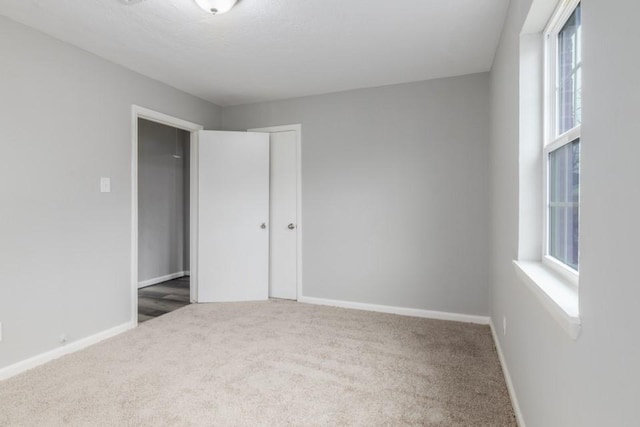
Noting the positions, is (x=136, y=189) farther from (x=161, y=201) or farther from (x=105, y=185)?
(x=161, y=201)

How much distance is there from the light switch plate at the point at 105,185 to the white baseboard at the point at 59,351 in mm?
1219

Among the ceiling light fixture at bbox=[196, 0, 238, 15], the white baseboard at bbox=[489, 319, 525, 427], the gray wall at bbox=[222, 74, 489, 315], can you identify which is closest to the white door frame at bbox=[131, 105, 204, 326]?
the gray wall at bbox=[222, 74, 489, 315]

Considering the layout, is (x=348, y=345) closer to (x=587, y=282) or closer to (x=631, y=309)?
(x=587, y=282)

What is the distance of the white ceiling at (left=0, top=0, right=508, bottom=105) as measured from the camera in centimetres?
226

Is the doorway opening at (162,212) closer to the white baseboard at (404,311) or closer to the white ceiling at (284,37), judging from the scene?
the white baseboard at (404,311)

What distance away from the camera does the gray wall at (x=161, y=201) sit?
5.00 m

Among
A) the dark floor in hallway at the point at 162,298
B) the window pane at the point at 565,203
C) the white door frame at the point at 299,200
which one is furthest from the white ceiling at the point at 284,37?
the dark floor in hallway at the point at 162,298

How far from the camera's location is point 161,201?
532cm

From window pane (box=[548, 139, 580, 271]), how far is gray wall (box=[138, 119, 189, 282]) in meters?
4.87

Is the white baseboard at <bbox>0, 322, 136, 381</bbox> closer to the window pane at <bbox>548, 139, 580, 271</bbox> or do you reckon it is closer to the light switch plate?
the light switch plate

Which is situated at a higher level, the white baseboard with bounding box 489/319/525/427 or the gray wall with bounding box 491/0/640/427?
the gray wall with bounding box 491/0/640/427

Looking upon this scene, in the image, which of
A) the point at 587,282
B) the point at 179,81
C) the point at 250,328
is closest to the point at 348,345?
the point at 250,328

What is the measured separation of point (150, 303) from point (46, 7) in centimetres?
306

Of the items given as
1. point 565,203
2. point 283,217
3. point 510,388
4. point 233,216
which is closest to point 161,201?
point 233,216
